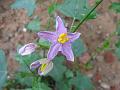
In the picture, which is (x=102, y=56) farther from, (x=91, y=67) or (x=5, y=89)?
(x=5, y=89)

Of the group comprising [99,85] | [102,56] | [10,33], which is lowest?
[99,85]

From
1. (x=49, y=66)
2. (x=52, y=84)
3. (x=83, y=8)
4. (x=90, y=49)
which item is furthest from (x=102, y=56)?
(x=49, y=66)

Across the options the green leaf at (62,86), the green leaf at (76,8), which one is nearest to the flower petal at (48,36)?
the green leaf at (76,8)

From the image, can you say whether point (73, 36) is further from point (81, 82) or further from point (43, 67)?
point (81, 82)

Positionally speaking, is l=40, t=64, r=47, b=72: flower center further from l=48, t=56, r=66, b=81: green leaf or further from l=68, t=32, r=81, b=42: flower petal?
l=48, t=56, r=66, b=81: green leaf

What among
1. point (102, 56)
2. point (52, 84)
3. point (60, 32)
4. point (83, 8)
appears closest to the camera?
point (60, 32)

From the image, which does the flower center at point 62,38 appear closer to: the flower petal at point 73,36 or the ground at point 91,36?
the flower petal at point 73,36

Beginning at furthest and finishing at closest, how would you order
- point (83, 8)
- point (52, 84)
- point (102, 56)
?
point (102, 56), point (52, 84), point (83, 8)
